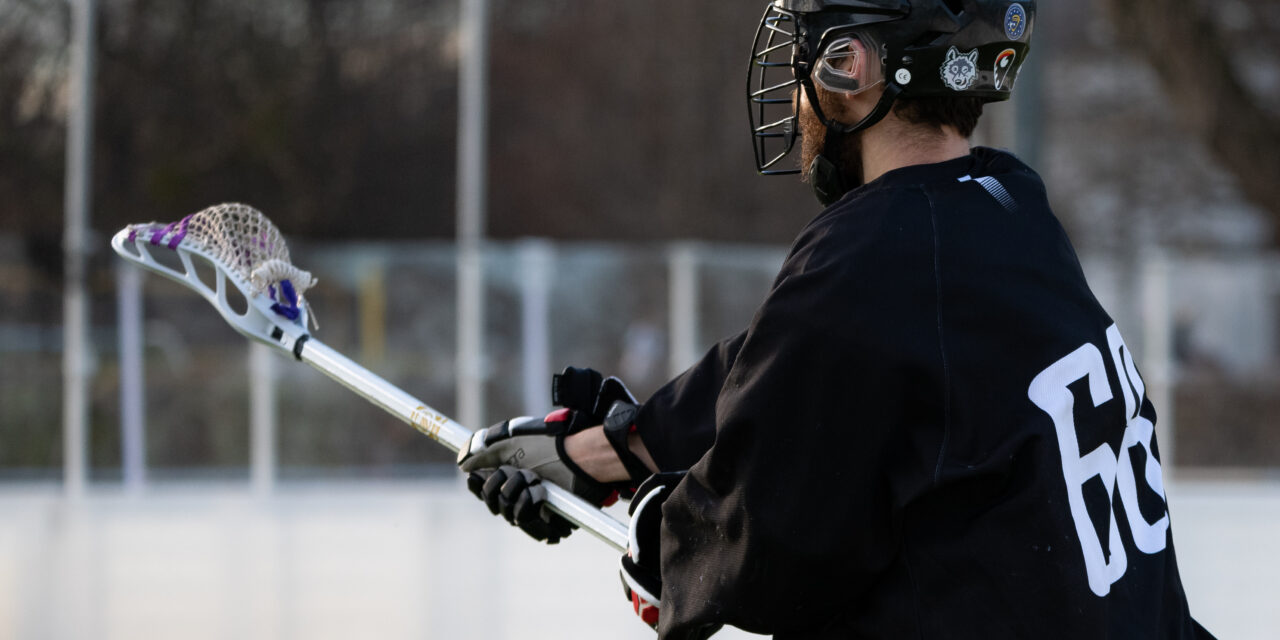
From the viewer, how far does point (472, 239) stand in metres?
9.47

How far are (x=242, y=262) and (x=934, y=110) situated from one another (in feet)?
6.09

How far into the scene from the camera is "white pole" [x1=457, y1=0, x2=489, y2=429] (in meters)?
9.05

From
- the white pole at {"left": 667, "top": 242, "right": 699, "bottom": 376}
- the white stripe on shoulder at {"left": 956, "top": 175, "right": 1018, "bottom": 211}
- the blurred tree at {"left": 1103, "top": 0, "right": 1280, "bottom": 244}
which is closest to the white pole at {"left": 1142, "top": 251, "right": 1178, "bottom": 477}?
the white pole at {"left": 667, "top": 242, "right": 699, "bottom": 376}

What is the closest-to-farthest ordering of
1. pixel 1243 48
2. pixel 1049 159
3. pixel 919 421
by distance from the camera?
1. pixel 919 421
2. pixel 1243 48
3. pixel 1049 159

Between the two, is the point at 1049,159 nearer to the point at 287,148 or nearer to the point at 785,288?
the point at 287,148

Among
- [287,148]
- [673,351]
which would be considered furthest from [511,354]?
[287,148]

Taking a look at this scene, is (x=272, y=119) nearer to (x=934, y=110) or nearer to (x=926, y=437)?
(x=934, y=110)

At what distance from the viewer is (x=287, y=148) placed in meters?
14.0

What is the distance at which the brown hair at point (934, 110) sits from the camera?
2.20 metres

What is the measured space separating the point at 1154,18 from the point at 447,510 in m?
8.25

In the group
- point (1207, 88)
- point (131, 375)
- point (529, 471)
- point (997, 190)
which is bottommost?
point (131, 375)

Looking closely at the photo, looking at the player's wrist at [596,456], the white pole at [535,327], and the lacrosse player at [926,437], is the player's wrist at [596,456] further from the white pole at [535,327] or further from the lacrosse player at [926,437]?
the white pole at [535,327]

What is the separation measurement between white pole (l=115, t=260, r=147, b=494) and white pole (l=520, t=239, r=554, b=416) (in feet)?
8.55

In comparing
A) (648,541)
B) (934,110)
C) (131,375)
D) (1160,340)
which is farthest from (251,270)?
(1160,340)
